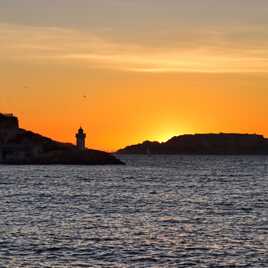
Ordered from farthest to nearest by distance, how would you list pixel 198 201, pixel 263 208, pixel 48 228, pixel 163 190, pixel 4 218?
pixel 163 190
pixel 198 201
pixel 263 208
pixel 4 218
pixel 48 228

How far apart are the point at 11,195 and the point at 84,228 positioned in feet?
133

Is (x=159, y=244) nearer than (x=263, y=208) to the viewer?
Yes

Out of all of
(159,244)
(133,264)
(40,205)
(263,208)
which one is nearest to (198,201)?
(263,208)

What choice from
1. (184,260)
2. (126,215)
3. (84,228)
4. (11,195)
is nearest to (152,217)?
(126,215)

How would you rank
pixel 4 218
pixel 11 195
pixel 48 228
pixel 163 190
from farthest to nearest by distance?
pixel 163 190, pixel 11 195, pixel 4 218, pixel 48 228

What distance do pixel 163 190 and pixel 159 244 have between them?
209ft

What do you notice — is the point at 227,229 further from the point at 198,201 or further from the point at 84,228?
the point at 198,201

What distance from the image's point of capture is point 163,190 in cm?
11725

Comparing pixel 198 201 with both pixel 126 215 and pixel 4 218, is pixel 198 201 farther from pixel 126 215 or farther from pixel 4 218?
pixel 4 218

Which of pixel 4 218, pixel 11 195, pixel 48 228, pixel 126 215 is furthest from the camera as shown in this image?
pixel 11 195

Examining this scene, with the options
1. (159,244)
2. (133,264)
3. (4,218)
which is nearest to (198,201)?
(4,218)

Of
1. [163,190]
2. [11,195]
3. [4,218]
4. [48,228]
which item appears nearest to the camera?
[48,228]

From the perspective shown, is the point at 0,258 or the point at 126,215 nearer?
the point at 0,258

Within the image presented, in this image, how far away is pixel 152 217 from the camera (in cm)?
7225
